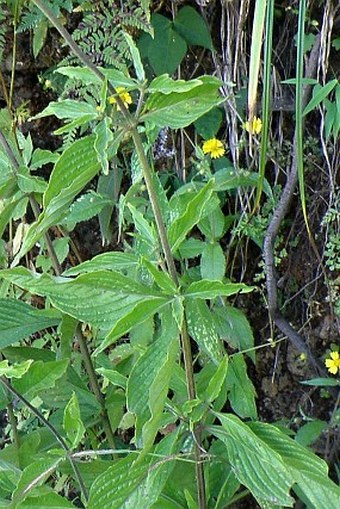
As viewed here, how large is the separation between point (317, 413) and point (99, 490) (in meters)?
0.85

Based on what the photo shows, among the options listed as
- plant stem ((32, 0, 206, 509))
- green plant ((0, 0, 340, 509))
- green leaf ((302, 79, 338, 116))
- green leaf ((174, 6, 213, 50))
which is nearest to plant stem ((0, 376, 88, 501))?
green plant ((0, 0, 340, 509))

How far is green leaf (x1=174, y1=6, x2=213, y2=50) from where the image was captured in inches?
51.4

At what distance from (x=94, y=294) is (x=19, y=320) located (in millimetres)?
267

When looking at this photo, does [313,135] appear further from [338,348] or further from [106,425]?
[106,425]

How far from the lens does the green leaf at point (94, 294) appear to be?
2.15 feet

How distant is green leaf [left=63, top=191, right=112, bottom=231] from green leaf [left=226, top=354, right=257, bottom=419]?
35 cm

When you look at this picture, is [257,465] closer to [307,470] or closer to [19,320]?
[307,470]

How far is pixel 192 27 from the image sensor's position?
4.29 feet

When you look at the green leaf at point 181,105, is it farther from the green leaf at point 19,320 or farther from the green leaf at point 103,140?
the green leaf at point 19,320

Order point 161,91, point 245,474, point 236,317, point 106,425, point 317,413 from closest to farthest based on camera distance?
point 161,91 → point 245,474 → point 106,425 → point 236,317 → point 317,413

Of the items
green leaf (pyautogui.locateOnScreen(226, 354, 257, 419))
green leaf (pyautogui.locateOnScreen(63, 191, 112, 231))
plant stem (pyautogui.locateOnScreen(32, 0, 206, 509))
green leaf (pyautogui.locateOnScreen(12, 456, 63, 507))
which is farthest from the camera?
green leaf (pyautogui.locateOnScreen(63, 191, 112, 231))

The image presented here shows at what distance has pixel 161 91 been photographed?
62 cm

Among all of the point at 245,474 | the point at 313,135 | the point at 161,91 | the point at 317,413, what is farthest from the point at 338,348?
the point at 161,91

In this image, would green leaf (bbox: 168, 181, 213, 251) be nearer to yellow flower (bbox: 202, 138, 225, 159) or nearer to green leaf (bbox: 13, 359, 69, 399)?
green leaf (bbox: 13, 359, 69, 399)
